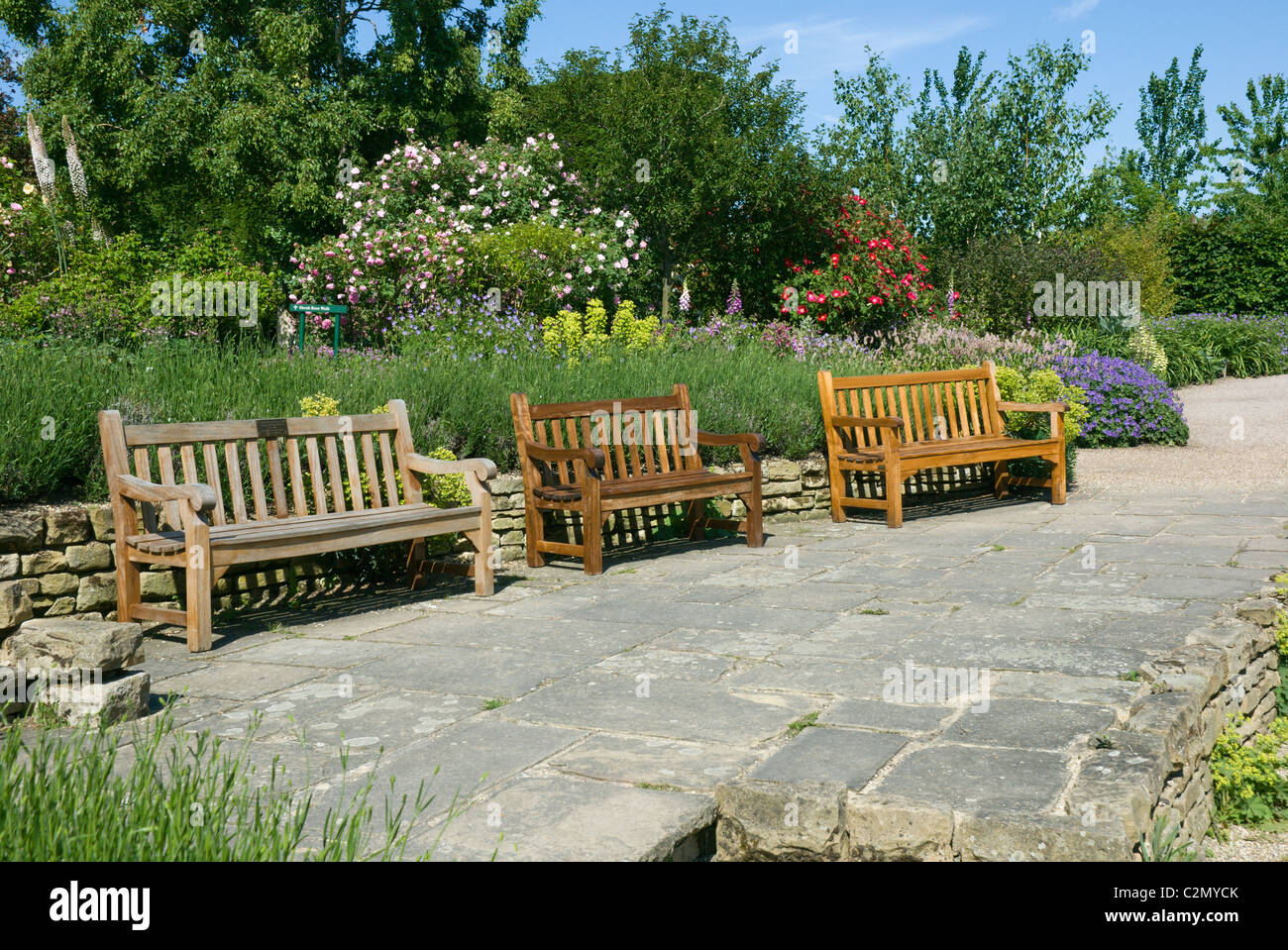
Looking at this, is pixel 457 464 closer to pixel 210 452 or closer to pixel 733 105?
pixel 210 452

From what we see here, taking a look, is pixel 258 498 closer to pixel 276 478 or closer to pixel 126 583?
pixel 276 478

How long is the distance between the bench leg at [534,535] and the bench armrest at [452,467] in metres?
0.76

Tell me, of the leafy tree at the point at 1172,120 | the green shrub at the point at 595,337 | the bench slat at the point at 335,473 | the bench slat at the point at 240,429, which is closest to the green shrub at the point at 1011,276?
the green shrub at the point at 595,337

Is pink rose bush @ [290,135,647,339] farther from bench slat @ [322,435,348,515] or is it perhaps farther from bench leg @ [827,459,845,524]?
bench slat @ [322,435,348,515]

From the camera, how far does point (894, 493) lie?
27.4ft

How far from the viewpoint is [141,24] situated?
65.9ft

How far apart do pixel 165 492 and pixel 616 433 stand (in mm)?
3171

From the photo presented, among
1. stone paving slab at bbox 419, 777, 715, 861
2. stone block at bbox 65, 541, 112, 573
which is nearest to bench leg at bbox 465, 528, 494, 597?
stone block at bbox 65, 541, 112, 573

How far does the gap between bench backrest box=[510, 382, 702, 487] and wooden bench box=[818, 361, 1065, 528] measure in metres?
1.39

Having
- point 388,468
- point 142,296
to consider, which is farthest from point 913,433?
point 142,296

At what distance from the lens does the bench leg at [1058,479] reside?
9258mm

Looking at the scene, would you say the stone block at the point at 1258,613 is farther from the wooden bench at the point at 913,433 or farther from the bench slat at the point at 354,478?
the bench slat at the point at 354,478

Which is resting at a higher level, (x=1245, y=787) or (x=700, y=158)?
(x=700, y=158)
